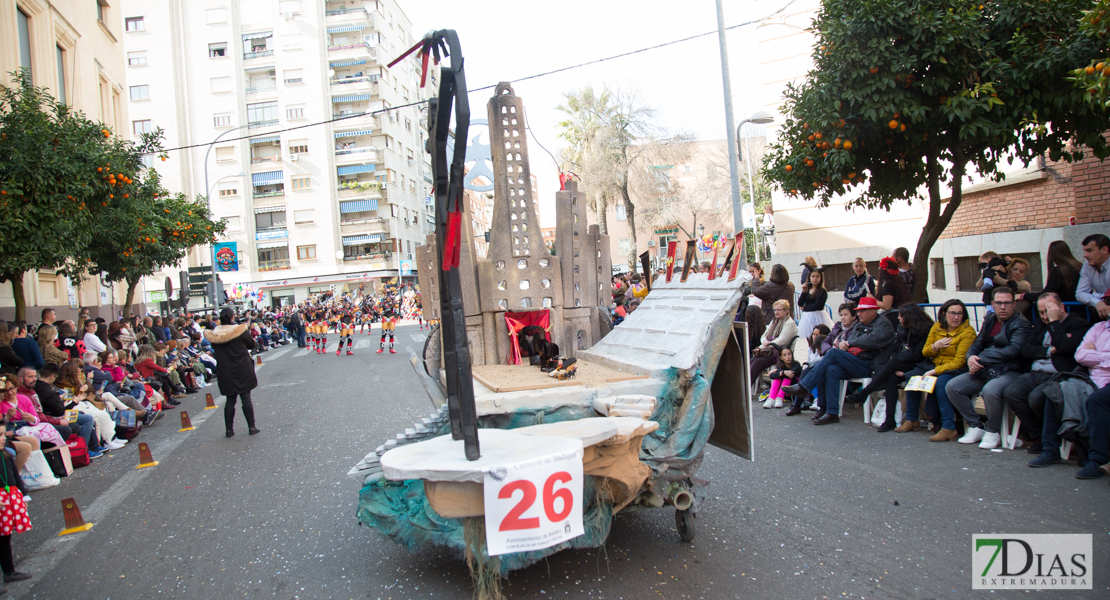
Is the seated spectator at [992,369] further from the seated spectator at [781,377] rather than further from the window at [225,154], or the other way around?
the window at [225,154]

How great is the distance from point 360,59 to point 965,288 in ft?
159

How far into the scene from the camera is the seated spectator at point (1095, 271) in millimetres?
6316

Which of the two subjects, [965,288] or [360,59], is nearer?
[965,288]

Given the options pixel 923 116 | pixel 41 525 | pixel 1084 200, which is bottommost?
pixel 41 525

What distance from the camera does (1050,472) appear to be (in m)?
5.18

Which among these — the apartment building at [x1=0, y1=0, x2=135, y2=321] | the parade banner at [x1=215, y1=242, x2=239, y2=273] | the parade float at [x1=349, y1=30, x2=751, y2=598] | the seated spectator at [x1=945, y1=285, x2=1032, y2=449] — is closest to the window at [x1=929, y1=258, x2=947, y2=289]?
the seated spectator at [x1=945, y1=285, x2=1032, y2=449]

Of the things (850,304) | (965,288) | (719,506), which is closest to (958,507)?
(719,506)

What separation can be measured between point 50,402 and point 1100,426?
404 inches

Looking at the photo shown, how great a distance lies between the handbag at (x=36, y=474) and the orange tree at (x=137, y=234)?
6.22 meters

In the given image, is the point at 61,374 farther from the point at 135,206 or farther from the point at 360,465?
the point at 360,465

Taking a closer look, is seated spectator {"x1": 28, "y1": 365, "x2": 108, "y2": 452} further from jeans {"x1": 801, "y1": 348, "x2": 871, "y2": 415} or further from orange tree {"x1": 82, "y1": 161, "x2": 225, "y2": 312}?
jeans {"x1": 801, "y1": 348, "x2": 871, "y2": 415}

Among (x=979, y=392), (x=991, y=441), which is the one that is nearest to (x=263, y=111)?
(x=979, y=392)

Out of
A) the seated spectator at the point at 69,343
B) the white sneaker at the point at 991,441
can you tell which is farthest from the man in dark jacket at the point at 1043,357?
the seated spectator at the point at 69,343

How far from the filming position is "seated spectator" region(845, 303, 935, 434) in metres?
6.93
